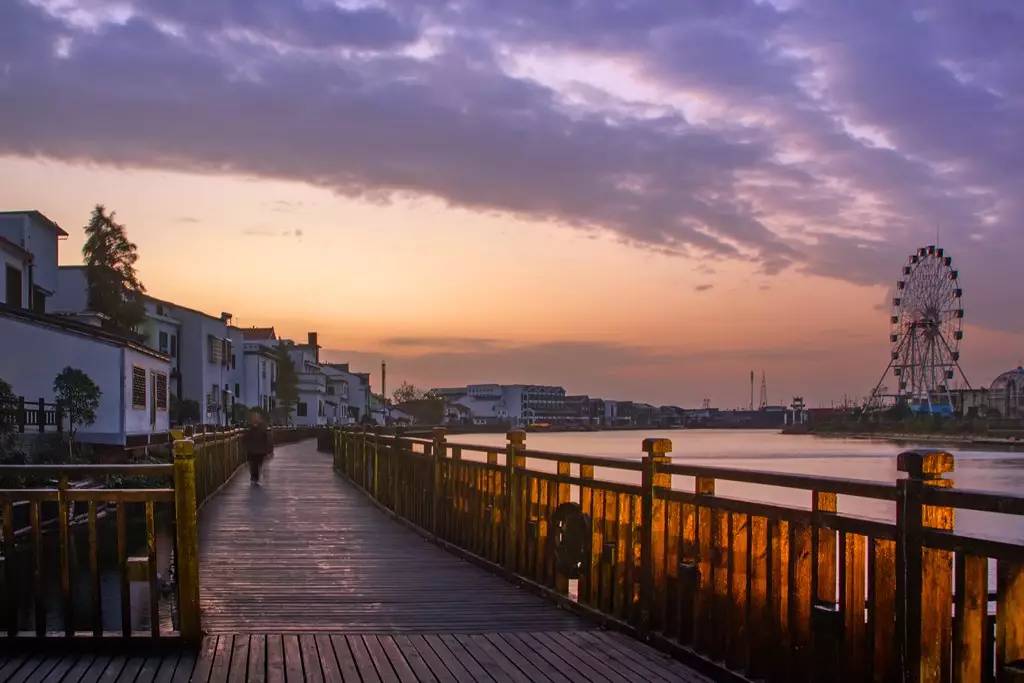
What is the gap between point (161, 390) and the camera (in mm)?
39688

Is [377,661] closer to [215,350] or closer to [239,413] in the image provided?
[215,350]

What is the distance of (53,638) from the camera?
657 centimetres

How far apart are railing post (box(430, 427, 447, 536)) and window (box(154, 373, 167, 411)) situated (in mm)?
27510

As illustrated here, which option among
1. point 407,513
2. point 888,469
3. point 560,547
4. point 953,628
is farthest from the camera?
point 888,469

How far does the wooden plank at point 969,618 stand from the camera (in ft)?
13.4

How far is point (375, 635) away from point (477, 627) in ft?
2.59

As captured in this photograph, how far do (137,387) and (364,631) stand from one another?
29110 mm

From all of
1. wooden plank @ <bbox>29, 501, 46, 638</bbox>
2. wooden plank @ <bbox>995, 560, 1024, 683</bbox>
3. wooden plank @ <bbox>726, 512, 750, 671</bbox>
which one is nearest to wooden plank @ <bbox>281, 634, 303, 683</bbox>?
wooden plank @ <bbox>29, 501, 46, 638</bbox>

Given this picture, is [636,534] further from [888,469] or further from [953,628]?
[888,469]

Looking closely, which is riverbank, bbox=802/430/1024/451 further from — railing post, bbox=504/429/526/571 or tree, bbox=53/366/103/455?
railing post, bbox=504/429/526/571

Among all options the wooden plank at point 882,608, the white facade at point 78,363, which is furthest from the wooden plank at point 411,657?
the white facade at point 78,363

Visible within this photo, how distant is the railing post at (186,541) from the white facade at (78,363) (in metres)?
25.9

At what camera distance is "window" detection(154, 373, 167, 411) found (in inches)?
1534

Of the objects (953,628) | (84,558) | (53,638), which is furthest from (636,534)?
(84,558)
